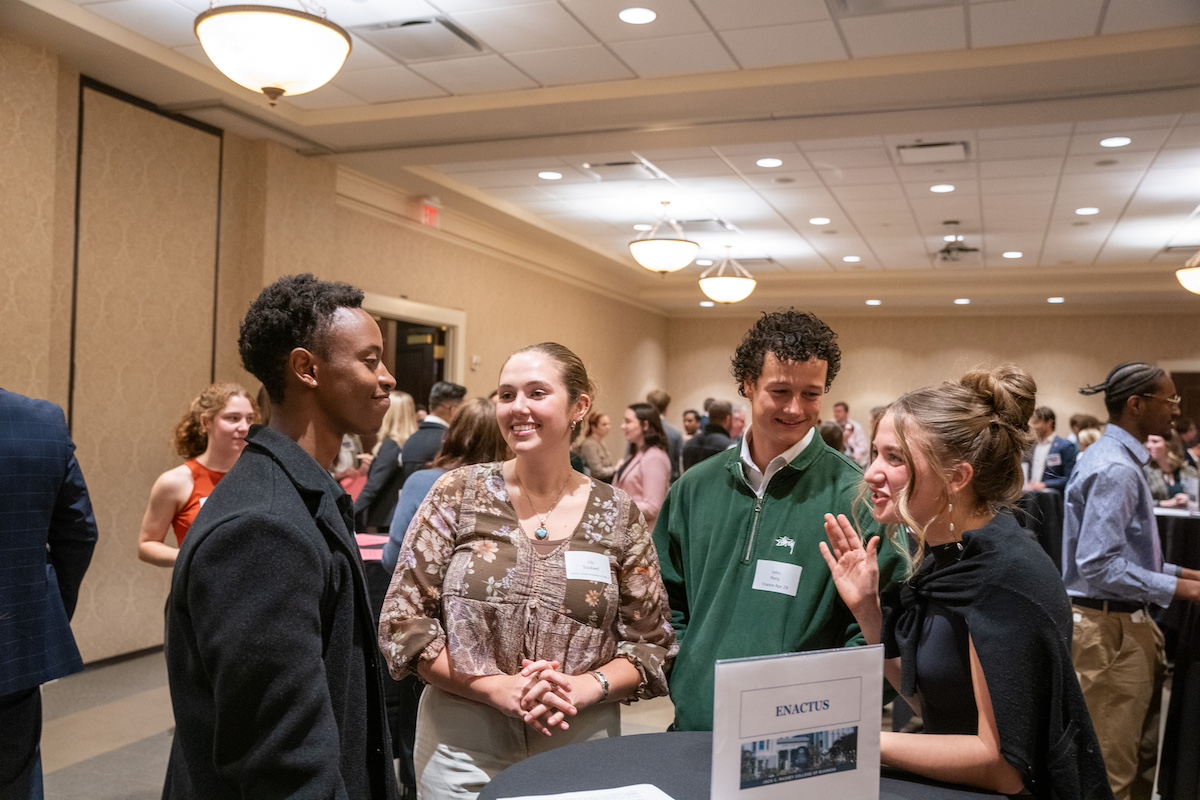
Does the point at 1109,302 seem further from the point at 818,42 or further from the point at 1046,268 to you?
the point at 818,42

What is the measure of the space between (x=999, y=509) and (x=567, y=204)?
7.76 m

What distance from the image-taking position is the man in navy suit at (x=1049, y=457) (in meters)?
6.65

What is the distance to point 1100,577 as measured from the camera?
3.28 metres

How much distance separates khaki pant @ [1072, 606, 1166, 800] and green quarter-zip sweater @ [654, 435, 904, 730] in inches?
71.8

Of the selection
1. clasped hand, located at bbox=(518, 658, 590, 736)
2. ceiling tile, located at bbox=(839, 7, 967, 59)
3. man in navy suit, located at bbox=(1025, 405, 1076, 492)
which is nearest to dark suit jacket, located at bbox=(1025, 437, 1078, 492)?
man in navy suit, located at bbox=(1025, 405, 1076, 492)

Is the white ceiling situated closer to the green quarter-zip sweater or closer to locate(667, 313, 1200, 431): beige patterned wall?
the green quarter-zip sweater

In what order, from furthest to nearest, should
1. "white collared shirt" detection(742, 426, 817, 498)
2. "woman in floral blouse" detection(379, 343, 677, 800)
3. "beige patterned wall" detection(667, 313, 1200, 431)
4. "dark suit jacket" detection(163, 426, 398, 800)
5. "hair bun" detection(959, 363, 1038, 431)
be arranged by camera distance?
"beige patterned wall" detection(667, 313, 1200, 431) < "white collared shirt" detection(742, 426, 817, 498) < "woman in floral blouse" detection(379, 343, 677, 800) < "hair bun" detection(959, 363, 1038, 431) < "dark suit jacket" detection(163, 426, 398, 800)

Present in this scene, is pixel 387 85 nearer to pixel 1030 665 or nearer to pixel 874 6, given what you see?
pixel 874 6

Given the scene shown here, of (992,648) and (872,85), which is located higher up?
(872,85)

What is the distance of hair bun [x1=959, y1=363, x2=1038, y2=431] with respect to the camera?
1.80 m

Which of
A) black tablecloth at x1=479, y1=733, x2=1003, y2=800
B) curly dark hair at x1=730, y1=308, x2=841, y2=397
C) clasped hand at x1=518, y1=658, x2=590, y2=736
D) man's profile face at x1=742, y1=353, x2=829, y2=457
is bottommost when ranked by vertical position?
black tablecloth at x1=479, y1=733, x2=1003, y2=800

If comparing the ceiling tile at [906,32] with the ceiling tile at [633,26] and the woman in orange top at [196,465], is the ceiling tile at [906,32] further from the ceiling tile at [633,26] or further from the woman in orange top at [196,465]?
the woman in orange top at [196,465]

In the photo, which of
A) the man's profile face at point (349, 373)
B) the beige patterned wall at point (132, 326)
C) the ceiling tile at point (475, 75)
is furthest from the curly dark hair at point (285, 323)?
the beige patterned wall at point (132, 326)

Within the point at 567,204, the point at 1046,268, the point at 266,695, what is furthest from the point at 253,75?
the point at 1046,268
